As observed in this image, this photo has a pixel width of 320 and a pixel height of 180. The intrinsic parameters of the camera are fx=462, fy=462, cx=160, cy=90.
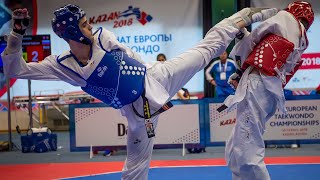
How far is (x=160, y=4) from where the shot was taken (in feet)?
47.7

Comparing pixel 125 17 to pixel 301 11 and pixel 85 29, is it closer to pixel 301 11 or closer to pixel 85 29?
pixel 301 11

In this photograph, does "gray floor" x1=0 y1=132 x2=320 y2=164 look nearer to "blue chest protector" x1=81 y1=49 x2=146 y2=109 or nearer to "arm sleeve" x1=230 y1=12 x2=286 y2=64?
"arm sleeve" x1=230 y1=12 x2=286 y2=64

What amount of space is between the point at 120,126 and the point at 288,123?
3.11 meters

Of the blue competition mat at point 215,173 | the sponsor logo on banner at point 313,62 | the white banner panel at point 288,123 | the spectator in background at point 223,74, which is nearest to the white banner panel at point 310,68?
the sponsor logo on banner at point 313,62

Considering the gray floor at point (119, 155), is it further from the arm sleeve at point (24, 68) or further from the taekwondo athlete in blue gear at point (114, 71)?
the arm sleeve at point (24, 68)

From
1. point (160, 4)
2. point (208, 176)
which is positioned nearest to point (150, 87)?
point (208, 176)

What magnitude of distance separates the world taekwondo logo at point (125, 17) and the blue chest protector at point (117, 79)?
36.4 feet

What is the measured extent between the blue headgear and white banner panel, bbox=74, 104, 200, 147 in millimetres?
5016

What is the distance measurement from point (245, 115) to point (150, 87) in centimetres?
89

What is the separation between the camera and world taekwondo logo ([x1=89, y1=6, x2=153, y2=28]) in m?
14.5

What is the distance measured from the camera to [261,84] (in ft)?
12.9

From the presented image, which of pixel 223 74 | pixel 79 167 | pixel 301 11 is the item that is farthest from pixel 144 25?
pixel 301 11

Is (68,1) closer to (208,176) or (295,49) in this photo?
(208,176)

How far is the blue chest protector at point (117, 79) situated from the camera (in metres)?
3.46
